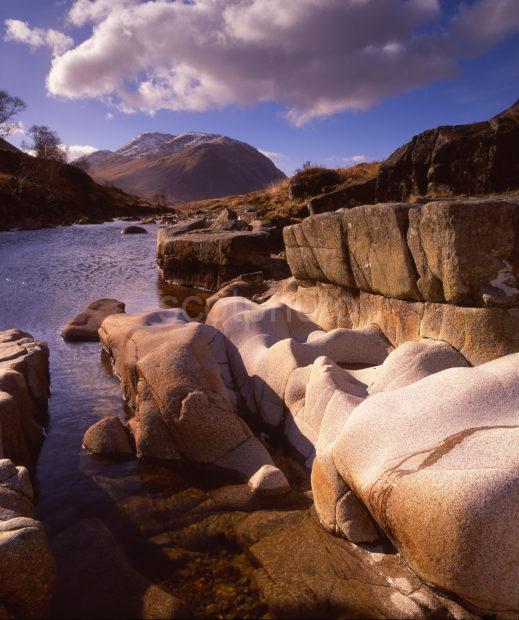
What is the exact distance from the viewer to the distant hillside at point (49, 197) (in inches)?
1481

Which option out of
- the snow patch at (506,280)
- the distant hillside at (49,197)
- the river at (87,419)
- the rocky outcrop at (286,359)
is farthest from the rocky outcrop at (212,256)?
the distant hillside at (49,197)

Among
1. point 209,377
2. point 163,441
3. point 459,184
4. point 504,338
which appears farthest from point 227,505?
point 459,184

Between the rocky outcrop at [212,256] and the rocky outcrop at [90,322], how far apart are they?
3938 millimetres

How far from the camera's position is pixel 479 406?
3.77 meters

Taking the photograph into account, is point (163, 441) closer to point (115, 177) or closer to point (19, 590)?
point (19, 590)

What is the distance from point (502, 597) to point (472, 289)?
284 cm

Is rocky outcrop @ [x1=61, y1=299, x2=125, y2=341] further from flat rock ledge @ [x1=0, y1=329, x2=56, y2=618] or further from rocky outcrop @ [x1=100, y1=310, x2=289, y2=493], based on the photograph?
rocky outcrop @ [x1=100, y1=310, x2=289, y2=493]

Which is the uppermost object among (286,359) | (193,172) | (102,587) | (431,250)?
(193,172)

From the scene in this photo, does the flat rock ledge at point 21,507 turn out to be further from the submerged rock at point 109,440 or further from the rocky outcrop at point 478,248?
the rocky outcrop at point 478,248

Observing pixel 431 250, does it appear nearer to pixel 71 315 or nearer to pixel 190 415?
pixel 190 415

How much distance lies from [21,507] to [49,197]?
44341 millimetres

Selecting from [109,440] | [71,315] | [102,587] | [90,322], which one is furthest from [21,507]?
[71,315]

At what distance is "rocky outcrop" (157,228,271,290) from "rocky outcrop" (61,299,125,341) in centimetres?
394

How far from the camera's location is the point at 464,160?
36.6ft
